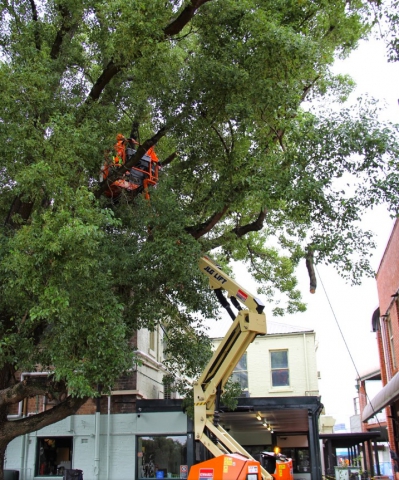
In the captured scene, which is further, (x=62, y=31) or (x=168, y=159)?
(x=168, y=159)

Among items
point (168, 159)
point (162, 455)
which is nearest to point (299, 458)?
point (162, 455)

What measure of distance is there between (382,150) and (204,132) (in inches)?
179

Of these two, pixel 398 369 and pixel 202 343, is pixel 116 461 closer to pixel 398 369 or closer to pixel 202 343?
pixel 202 343

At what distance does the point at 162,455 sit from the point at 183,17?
13.6 meters

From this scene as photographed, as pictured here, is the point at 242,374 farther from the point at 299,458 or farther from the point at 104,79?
the point at 104,79

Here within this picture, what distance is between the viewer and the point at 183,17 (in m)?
12.2

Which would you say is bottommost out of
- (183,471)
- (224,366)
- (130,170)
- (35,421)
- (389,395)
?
(183,471)

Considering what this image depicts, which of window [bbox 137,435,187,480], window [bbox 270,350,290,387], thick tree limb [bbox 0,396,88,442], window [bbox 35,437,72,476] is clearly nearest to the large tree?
thick tree limb [bbox 0,396,88,442]

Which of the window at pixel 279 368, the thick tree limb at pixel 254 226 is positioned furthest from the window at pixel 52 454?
the window at pixel 279 368

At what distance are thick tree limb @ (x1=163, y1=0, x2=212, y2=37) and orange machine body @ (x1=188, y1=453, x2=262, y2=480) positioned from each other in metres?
9.65

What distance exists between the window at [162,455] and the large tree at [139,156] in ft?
15.4

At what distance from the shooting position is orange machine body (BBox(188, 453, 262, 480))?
11367 mm

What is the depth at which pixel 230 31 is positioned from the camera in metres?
12.8

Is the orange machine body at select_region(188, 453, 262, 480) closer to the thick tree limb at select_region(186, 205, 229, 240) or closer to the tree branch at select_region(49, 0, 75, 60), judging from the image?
the thick tree limb at select_region(186, 205, 229, 240)
